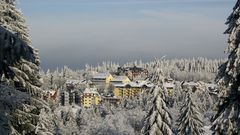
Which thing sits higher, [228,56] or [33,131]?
[228,56]

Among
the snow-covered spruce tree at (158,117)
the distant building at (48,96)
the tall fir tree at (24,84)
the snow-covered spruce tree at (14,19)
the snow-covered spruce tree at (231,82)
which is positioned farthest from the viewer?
the snow-covered spruce tree at (158,117)

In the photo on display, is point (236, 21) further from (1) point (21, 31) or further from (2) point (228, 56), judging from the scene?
(1) point (21, 31)

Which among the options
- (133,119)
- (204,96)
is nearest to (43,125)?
(133,119)

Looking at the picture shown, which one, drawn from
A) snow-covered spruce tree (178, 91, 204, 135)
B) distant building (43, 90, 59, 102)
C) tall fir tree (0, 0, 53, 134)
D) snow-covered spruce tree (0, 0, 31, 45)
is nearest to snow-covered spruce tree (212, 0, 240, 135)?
tall fir tree (0, 0, 53, 134)

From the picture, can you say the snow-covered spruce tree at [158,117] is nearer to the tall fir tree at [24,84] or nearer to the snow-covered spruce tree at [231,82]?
the tall fir tree at [24,84]

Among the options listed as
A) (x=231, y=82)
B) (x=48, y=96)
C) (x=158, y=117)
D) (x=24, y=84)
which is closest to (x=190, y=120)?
(x=48, y=96)

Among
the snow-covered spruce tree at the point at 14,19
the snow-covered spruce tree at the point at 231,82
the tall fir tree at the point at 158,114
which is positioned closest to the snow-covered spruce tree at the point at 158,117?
the tall fir tree at the point at 158,114

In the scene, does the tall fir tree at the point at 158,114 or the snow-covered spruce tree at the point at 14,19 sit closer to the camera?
the snow-covered spruce tree at the point at 14,19
